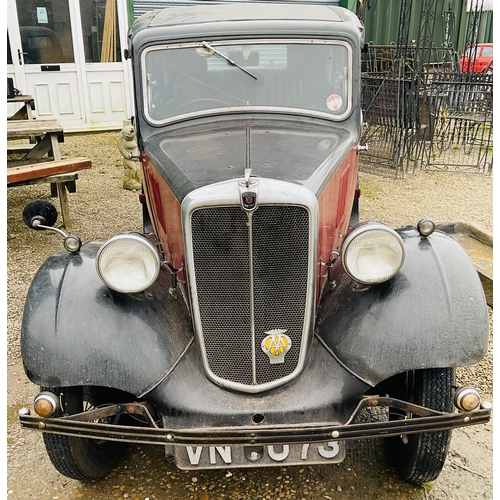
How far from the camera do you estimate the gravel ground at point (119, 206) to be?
5.51 m

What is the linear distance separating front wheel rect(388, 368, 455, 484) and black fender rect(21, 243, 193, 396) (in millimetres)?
1055

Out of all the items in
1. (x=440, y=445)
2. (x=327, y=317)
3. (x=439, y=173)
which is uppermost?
(x=327, y=317)

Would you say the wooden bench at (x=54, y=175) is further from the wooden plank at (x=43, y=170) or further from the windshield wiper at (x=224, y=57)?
the windshield wiper at (x=224, y=57)

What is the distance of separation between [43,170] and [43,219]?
306 cm

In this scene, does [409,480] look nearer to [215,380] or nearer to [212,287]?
[215,380]

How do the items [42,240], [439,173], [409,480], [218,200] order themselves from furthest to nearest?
1. [439,173]
2. [42,240]
3. [409,480]
4. [218,200]

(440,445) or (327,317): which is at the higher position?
(327,317)

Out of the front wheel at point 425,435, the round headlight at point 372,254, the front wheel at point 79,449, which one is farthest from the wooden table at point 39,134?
the front wheel at point 425,435

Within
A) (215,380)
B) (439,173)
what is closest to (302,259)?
(215,380)

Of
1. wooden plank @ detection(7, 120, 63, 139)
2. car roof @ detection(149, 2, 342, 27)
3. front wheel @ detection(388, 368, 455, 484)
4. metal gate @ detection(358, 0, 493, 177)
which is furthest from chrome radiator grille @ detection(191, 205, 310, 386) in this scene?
metal gate @ detection(358, 0, 493, 177)

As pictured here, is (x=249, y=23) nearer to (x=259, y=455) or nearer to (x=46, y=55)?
(x=259, y=455)

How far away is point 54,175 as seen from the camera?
5.71 m

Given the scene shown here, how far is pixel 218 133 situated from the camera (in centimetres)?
298

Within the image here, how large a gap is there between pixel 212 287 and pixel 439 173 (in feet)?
22.9
